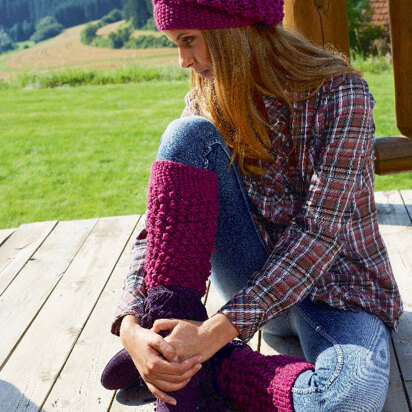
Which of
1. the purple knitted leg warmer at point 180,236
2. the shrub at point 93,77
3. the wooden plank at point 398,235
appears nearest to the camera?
the purple knitted leg warmer at point 180,236

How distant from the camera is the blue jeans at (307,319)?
167 cm

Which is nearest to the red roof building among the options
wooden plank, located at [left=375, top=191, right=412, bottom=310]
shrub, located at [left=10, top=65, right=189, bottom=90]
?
shrub, located at [left=10, top=65, right=189, bottom=90]

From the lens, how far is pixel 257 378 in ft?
5.89

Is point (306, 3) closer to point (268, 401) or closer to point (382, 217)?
point (382, 217)

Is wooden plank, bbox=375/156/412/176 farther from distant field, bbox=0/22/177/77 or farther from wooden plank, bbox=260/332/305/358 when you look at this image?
distant field, bbox=0/22/177/77

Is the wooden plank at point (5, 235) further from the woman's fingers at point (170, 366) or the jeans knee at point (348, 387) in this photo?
the jeans knee at point (348, 387)

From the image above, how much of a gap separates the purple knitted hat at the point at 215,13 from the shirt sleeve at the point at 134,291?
63 cm

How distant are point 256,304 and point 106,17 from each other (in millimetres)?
12282

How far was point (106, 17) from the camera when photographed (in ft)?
43.1

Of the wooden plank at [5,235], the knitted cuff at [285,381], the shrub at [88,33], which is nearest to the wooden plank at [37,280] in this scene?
the wooden plank at [5,235]

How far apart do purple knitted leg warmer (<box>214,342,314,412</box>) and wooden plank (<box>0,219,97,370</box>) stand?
0.86 metres

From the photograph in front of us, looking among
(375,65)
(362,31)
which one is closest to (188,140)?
(375,65)

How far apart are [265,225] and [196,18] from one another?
0.64 m

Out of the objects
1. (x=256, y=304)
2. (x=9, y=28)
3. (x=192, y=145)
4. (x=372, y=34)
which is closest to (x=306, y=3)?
(x=192, y=145)
